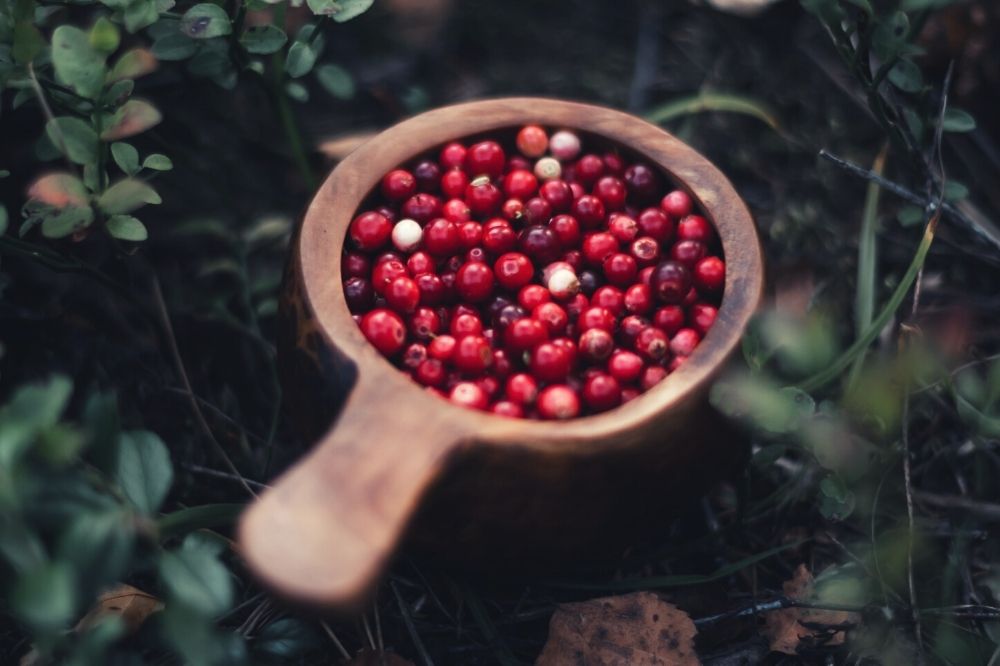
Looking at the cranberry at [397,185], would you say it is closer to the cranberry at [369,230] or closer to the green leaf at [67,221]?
the cranberry at [369,230]

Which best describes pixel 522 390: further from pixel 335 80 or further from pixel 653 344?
pixel 335 80

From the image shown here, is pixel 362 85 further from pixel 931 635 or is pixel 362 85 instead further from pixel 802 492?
pixel 931 635

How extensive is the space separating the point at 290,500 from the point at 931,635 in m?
1.22

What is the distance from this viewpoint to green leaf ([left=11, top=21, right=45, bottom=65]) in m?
1.47

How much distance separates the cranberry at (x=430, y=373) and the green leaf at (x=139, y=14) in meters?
0.82

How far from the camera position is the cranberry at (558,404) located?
153 centimetres

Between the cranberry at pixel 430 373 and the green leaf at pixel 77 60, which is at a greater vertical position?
the green leaf at pixel 77 60

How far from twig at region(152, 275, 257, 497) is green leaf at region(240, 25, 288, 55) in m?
0.60

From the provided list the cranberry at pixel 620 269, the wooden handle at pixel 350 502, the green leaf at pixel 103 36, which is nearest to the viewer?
the wooden handle at pixel 350 502

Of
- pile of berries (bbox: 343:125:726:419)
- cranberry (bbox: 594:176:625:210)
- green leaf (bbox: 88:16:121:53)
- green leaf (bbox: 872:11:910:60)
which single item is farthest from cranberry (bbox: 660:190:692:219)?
green leaf (bbox: 88:16:121:53)

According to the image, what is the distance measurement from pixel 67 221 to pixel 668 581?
51.5 inches

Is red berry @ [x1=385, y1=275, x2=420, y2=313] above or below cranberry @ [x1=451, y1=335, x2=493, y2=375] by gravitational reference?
above

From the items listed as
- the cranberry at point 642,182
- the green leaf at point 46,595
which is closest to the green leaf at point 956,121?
the cranberry at point 642,182

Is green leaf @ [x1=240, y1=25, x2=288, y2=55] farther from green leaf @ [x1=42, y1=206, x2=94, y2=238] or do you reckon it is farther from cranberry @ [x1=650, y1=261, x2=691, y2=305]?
cranberry @ [x1=650, y1=261, x2=691, y2=305]
